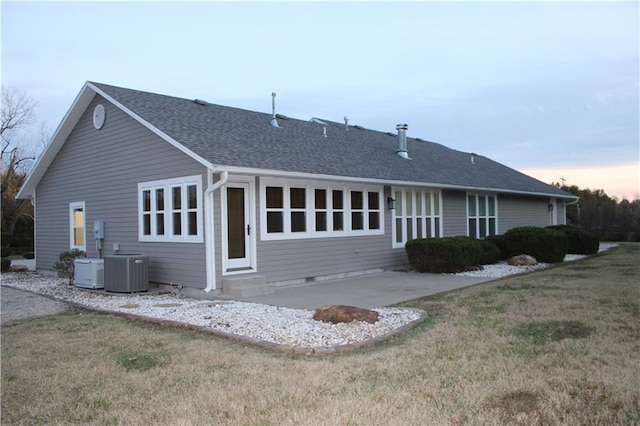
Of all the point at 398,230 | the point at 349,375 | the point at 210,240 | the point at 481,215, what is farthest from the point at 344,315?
the point at 481,215

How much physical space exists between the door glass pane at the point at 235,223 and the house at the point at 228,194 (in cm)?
2

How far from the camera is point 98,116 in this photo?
13.6m

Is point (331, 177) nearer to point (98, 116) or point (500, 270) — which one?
point (500, 270)

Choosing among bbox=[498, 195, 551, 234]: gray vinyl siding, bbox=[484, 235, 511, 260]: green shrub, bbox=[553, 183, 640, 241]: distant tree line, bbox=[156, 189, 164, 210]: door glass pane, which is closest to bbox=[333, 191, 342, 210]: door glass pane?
bbox=[156, 189, 164, 210]: door glass pane

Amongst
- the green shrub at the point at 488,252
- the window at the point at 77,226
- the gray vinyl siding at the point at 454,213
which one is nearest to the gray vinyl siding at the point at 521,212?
the gray vinyl siding at the point at 454,213

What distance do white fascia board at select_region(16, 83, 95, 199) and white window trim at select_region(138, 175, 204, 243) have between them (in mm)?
3388

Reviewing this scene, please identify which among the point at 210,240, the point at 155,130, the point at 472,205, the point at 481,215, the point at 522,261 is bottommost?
the point at 522,261

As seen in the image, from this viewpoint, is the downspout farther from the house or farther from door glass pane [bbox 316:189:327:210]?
door glass pane [bbox 316:189:327:210]

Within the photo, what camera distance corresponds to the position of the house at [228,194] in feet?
35.3

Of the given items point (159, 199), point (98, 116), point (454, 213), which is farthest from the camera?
point (454, 213)

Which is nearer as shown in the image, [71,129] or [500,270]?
[500,270]

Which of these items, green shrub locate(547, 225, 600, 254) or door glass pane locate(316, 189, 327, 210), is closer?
door glass pane locate(316, 189, 327, 210)

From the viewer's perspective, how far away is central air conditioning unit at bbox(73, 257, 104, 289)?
39.0ft

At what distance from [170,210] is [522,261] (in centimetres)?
1057
